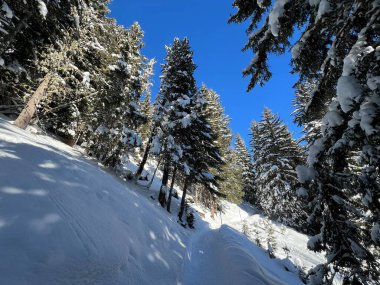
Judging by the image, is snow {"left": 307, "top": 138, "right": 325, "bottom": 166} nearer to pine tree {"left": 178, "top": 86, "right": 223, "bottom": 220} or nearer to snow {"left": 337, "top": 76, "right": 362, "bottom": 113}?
snow {"left": 337, "top": 76, "right": 362, "bottom": 113}

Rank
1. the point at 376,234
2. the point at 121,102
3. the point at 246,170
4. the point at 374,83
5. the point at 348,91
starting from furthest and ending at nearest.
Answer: the point at 246,170, the point at 121,102, the point at 376,234, the point at 348,91, the point at 374,83

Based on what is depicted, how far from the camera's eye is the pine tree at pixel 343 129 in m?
3.23

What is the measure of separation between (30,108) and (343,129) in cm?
1463

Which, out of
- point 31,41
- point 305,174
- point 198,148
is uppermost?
point 31,41

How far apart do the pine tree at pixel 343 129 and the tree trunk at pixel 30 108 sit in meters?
12.6

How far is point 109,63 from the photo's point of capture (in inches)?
805

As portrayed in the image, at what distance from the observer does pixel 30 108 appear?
13.6 m

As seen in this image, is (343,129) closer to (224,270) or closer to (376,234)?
(376,234)

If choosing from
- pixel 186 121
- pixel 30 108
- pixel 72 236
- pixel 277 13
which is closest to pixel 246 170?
pixel 186 121

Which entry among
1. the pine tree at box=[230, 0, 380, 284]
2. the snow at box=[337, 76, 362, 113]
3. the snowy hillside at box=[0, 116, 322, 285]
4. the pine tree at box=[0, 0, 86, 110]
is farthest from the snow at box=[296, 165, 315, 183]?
the pine tree at box=[0, 0, 86, 110]

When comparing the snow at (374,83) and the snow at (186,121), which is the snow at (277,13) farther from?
the snow at (186,121)

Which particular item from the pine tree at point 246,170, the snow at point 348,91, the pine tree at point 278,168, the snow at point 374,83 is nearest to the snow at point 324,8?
the snow at point 348,91

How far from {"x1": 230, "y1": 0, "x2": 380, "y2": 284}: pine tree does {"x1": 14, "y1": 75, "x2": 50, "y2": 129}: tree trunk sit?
12.6 m

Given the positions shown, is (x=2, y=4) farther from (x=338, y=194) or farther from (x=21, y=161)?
(x=338, y=194)
